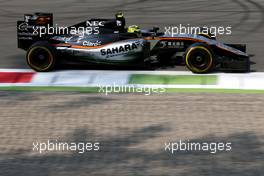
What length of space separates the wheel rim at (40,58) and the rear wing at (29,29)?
423 millimetres

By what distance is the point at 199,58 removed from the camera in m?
13.0

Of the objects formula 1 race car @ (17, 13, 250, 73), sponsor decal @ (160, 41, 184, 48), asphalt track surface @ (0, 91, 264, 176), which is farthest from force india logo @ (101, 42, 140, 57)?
asphalt track surface @ (0, 91, 264, 176)

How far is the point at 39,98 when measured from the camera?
38.4 ft

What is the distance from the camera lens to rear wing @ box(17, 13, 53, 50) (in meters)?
13.6

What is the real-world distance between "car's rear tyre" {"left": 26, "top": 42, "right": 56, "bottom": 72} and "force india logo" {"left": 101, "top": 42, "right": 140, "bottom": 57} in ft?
3.43

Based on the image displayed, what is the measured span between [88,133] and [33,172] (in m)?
1.60

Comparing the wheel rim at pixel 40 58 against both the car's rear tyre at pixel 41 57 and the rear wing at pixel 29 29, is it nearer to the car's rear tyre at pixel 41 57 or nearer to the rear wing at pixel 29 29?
the car's rear tyre at pixel 41 57

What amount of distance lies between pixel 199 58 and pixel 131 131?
358 centimetres

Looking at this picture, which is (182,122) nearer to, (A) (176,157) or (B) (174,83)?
(A) (176,157)

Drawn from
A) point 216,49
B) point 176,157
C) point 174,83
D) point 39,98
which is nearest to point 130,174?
point 176,157

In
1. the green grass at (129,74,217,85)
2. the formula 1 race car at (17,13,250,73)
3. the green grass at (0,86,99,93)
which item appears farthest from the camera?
the formula 1 race car at (17,13,250,73)

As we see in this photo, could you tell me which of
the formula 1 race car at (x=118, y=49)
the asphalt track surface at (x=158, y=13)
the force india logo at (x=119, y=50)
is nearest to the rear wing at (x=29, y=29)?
the formula 1 race car at (x=118, y=49)

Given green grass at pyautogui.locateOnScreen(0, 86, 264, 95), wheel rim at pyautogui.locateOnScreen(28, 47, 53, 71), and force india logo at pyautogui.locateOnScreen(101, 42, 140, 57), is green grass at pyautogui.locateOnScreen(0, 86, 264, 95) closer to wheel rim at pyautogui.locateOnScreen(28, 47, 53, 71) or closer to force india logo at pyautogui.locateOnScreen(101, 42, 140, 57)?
wheel rim at pyautogui.locateOnScreen(28, 47, 53, 71)

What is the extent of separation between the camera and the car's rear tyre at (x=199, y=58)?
12883 millimetres
